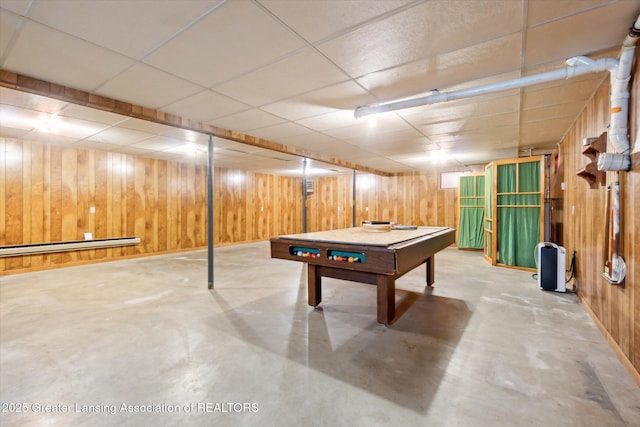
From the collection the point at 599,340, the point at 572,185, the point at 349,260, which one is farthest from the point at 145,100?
the point at 572,185

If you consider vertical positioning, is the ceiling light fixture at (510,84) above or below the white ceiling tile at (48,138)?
below

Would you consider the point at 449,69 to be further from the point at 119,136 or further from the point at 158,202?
the point at 158,202

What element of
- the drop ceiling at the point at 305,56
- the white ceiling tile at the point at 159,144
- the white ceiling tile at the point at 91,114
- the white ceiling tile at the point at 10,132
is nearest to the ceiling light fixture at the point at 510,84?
the drop ceiling at the point at 305,56

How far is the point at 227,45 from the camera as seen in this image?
2029 millimetres

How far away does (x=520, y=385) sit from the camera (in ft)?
6.06

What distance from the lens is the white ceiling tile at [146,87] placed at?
249 centimetres

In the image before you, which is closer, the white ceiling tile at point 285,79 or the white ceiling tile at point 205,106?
the white ceiling tile at point 285,79

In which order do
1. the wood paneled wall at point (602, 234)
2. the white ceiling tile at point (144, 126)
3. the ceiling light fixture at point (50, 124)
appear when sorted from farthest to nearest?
the white ceiling tile at point (144, 126) < the ceiling light fixture at point (50, 124) < the wood paneled wall at point (602, 234)

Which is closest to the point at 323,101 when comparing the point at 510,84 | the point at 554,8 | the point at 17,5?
the point at 510,84

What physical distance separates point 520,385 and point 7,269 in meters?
7.31

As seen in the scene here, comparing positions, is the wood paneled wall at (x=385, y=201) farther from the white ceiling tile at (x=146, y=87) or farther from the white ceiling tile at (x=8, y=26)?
the white ceiling tile at (x=8, y=26)

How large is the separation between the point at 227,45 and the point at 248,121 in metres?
1.84

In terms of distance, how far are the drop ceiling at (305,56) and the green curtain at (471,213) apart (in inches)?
143

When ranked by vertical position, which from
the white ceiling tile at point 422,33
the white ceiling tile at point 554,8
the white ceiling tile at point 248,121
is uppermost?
the white ceiling tile at point 248,121
